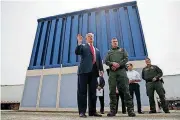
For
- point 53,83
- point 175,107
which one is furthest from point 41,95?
point 175,107

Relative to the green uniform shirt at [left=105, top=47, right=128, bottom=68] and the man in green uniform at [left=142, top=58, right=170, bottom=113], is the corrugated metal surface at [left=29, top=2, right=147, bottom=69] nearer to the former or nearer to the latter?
the man in green uniform at [left=142, top=58, right=170, bottom=113]

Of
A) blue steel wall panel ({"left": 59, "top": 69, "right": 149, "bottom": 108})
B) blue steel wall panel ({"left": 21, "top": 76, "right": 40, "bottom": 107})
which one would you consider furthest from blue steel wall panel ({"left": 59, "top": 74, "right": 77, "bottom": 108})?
blue steel wall panel ({"left": 21, "top": 76, "right": 40, "bottom": 107})

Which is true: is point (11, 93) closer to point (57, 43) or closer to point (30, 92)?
point (30, 92)

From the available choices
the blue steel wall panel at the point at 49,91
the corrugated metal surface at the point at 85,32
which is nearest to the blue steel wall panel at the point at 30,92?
the blue steel wall panel at the point at 49,91

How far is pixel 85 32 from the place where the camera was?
411 inches

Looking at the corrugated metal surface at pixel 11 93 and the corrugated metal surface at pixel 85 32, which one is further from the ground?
the corrugated metal surface at pixel 85 32

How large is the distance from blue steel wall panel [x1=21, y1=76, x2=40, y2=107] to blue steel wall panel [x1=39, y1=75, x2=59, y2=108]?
43cm

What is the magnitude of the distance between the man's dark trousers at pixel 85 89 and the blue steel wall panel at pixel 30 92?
22.5ft

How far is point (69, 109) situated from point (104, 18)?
5.38m

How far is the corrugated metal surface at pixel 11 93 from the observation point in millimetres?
18875

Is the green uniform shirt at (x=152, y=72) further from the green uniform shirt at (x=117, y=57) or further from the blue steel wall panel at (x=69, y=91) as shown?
the blue steel wall panel at (x=69, y=91)

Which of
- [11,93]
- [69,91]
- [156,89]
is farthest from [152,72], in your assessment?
[11,93]

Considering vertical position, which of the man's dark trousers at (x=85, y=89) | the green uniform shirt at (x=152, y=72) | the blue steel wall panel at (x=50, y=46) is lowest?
the man's dark trousers at (x=85, y=89)

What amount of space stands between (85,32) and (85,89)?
24.0 feet
